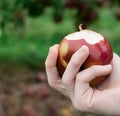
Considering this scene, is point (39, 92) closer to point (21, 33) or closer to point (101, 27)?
point (21, 33)

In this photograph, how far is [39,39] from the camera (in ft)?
21.0

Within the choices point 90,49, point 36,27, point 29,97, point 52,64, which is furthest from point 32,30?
point 90,49

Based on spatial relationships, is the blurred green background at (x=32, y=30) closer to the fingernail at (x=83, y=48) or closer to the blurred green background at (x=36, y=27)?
the blurred green background at (x=36, y=27)

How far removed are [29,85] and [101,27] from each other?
5.16 ft

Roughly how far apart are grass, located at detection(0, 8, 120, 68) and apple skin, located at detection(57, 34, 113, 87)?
3160mm

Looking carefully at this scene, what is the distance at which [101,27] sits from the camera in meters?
6.81

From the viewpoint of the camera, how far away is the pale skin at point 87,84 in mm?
2180

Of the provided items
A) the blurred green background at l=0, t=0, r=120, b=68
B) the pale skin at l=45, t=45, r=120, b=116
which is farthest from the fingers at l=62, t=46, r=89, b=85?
the blurred green background at l=0, t=0, r=120, b=68

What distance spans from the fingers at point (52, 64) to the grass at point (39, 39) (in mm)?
3065

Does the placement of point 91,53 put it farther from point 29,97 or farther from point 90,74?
point 29,97

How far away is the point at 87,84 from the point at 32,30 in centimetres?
444

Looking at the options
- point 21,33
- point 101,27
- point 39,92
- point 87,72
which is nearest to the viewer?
point 87,72

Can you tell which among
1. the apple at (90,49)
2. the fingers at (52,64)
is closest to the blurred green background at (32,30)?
the fingers at (52,64)

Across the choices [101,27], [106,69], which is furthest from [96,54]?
[101,27]
